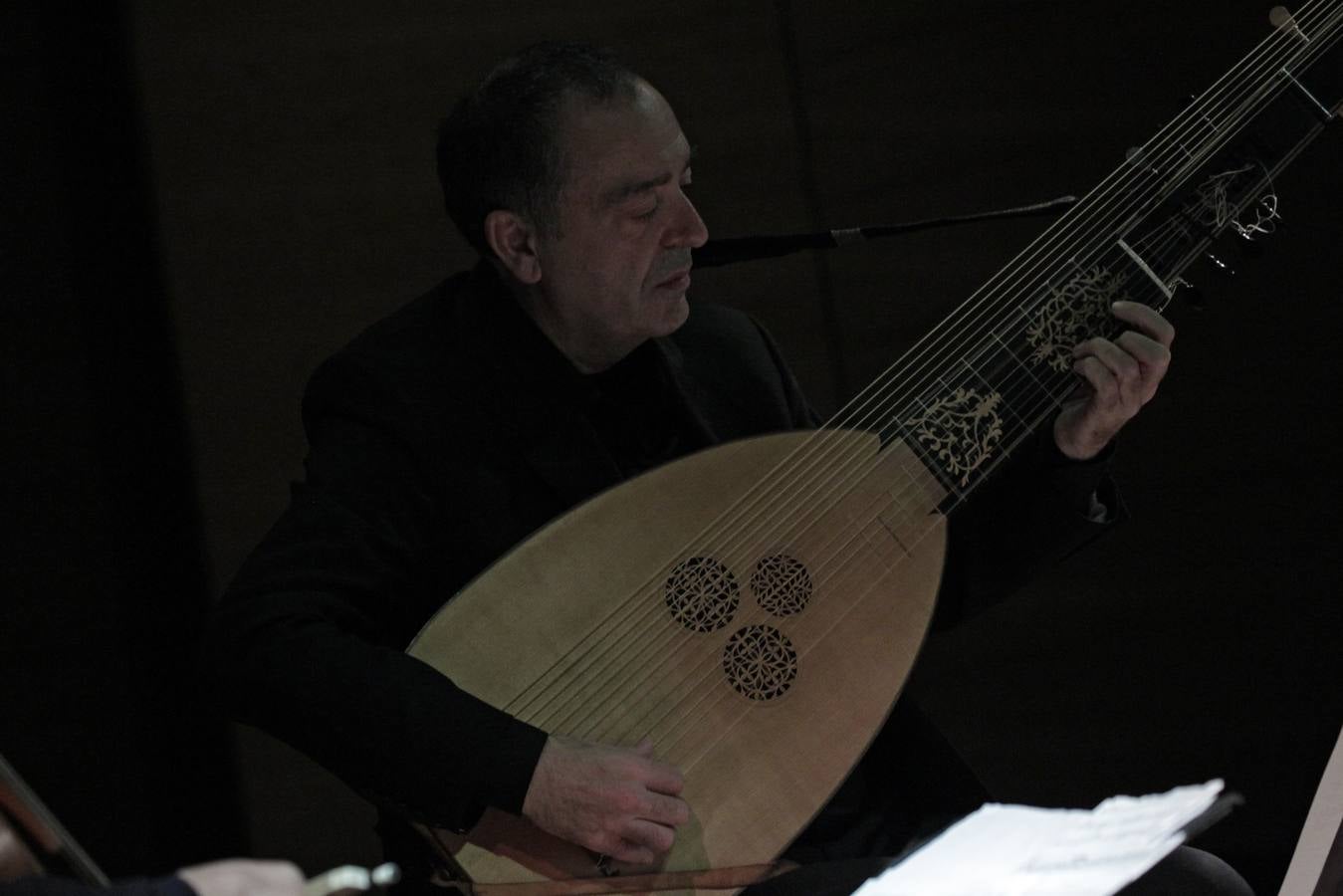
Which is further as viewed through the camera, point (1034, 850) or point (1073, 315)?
point (1073, 315)

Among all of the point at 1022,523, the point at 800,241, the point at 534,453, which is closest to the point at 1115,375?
the point at 1022,523

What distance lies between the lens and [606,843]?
5.02ft

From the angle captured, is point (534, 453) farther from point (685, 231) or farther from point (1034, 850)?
point (1034, 850)

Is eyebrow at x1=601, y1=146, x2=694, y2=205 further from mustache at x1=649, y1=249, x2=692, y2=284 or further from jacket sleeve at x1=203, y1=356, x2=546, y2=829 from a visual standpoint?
jacket sleeve at x1=203, y1=356, x2=546, y2=829

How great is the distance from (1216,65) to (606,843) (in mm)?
1667

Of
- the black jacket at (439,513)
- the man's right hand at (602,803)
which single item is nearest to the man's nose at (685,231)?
the black jacket at (439,513)

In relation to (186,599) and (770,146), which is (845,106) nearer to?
(770,146)

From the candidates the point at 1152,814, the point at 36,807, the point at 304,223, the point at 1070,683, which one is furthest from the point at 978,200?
the point at 36,807

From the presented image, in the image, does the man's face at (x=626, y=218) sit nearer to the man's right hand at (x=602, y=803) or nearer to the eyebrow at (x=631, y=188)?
the eyebrow at (x=631, y=188)

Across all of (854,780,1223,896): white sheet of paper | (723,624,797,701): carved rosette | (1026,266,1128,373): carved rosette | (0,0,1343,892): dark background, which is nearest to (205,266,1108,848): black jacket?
(1026,266,1128,373): carved rosette

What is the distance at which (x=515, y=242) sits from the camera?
191cm

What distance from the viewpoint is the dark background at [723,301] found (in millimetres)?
2309

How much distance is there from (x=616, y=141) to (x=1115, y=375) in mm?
606

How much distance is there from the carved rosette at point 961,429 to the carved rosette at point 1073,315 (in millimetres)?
75
